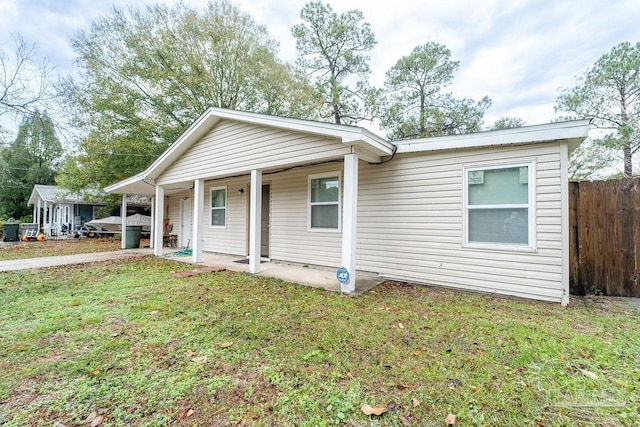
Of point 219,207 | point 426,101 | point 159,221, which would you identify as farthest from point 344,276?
point 426,101

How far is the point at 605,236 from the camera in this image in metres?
4.48

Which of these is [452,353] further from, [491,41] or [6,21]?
[6,21]

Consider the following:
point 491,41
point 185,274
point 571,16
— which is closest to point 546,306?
point 185,274

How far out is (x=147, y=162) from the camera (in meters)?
13.4

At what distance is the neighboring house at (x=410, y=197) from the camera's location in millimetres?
4184

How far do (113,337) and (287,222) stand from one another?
473 cm

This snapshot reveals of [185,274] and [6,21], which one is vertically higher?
[6,21]

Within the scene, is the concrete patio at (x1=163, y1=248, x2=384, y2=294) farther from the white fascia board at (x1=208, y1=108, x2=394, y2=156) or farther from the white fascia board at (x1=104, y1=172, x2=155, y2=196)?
the white fascia board at (x1=104, y1=172, x2=155, y2=196)

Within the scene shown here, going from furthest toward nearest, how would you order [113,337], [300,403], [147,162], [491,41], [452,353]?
1. [147,162]
2. [491,41]
3. [113,337]
4. [452,353]
5. [300,403]

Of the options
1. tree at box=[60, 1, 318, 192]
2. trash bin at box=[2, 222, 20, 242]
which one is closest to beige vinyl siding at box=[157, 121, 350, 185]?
tree at box=[60, 1, 318, 192]

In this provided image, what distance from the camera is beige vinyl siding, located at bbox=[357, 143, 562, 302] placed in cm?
416

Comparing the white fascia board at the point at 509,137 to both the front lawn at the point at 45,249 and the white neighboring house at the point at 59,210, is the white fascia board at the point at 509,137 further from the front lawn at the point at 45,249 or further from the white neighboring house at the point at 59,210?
the white neighboring house at the point at 59,210

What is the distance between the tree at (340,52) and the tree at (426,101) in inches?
51.2

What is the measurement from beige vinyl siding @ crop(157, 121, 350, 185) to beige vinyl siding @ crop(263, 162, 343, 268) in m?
1.26
